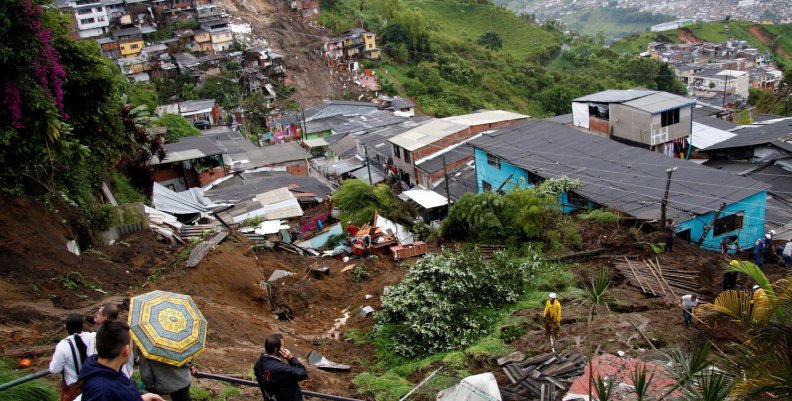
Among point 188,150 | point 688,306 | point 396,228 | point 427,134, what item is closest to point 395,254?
Answer: point 396,228

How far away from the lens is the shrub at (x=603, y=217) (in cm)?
1750

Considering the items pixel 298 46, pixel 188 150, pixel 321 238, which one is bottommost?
pixel 321 238

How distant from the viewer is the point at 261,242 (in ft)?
61.9

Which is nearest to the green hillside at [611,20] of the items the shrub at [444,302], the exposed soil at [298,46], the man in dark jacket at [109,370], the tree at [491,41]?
the tree at [491,41]

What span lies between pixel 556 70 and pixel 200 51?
154 ft

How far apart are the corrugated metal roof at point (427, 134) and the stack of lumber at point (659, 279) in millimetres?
15585

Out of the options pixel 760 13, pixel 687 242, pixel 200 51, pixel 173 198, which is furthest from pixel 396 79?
pixel 760 13

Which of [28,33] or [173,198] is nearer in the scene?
[28,33]

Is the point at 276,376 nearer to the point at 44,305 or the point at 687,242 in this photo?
the point at 44,305

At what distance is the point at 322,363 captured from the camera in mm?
10250

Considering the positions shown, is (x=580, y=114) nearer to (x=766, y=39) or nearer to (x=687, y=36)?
(x=687, y=36)

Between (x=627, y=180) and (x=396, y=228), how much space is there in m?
8.32

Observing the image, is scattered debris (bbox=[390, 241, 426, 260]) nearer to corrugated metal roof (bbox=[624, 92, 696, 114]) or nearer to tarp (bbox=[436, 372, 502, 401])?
tarp (bbox=[436, 372, 502, 401])

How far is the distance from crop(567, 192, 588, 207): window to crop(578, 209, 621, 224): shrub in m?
1.90
